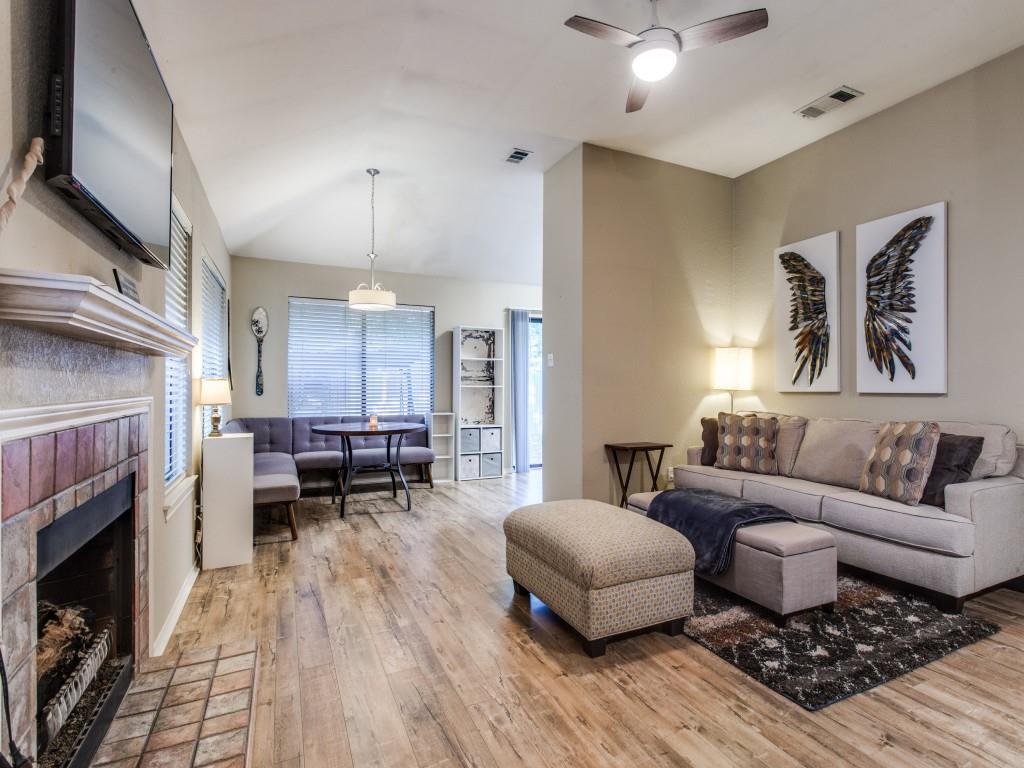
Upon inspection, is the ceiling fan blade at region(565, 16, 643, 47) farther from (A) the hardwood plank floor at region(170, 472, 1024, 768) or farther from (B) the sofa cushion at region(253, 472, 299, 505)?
(B) the sofa cushion at region(253, 472, 299, 505)

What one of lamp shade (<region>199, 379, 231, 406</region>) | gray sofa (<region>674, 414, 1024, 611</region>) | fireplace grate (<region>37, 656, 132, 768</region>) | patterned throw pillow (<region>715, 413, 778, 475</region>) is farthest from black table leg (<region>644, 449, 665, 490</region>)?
fireplace grate (<region>37, 656, 132, 768</region>)

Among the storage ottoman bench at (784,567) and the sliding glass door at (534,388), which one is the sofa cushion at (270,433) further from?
the storage ottoman bench at (784,567)

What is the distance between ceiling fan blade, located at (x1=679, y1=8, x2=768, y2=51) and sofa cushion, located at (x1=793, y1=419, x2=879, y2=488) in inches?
99.4

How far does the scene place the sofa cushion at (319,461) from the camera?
207 inches

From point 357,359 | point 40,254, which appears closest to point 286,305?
point 357,359

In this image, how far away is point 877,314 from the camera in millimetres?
3652

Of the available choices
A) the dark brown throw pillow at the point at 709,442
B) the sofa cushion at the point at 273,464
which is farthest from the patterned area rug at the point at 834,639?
the sofa cushion at the point at 273,464

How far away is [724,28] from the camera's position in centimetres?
234

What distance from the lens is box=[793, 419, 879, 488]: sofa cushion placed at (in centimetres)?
336

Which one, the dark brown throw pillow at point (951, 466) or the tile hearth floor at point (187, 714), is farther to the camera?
the dark brown throw pillow at point (951, 466)

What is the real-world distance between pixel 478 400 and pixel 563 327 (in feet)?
8.75

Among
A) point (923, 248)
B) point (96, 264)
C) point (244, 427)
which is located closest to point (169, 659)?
point (96, 264)

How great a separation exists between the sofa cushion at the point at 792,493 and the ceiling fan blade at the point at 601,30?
2.60 m

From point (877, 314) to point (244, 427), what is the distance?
18.8ft
